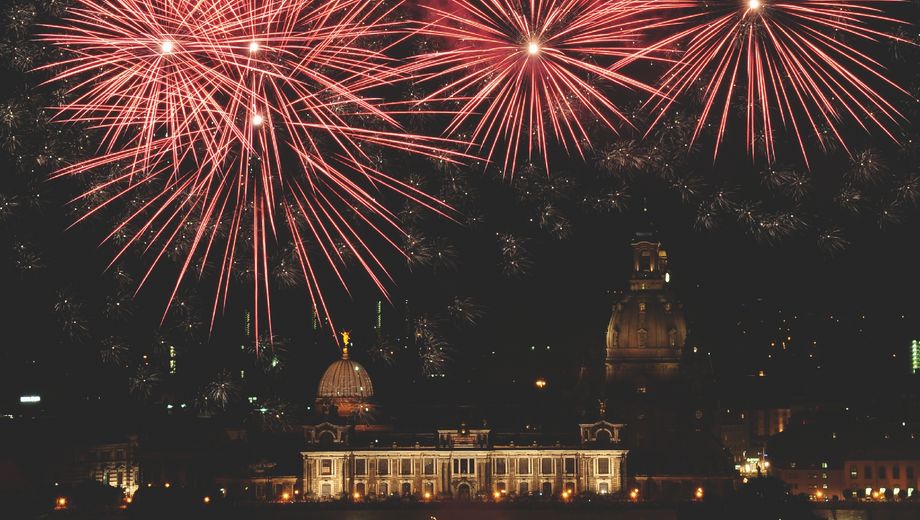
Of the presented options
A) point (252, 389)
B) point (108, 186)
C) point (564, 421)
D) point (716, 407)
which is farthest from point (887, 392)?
point (108, 186)

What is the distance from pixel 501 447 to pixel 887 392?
36166 millimetres

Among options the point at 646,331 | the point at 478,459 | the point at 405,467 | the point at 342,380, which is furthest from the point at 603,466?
the point at 646,331

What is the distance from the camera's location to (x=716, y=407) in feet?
380

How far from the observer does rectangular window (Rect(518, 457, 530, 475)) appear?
89.8 metres

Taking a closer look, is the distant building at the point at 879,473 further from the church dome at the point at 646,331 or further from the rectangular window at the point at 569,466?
the church dome at the point at 646,331

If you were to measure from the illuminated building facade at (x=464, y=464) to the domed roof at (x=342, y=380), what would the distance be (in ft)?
14.2

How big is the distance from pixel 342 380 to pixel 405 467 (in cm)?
801

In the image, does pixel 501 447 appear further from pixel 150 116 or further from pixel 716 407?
pixel 150 116

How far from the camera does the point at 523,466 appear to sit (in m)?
89.9

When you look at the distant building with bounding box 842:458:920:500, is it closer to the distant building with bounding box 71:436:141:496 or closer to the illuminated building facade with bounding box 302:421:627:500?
the illuminated building facade with bounding box 302:421:627:500

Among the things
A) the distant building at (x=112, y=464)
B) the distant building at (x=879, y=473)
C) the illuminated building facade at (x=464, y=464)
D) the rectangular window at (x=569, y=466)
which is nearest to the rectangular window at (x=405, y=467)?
the illuminated building facade at (x=464, y=464)

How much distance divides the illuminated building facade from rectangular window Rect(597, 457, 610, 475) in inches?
1.7

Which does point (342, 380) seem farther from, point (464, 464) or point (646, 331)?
point (646, 331)

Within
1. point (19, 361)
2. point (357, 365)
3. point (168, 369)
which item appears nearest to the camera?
point (19, 361)
